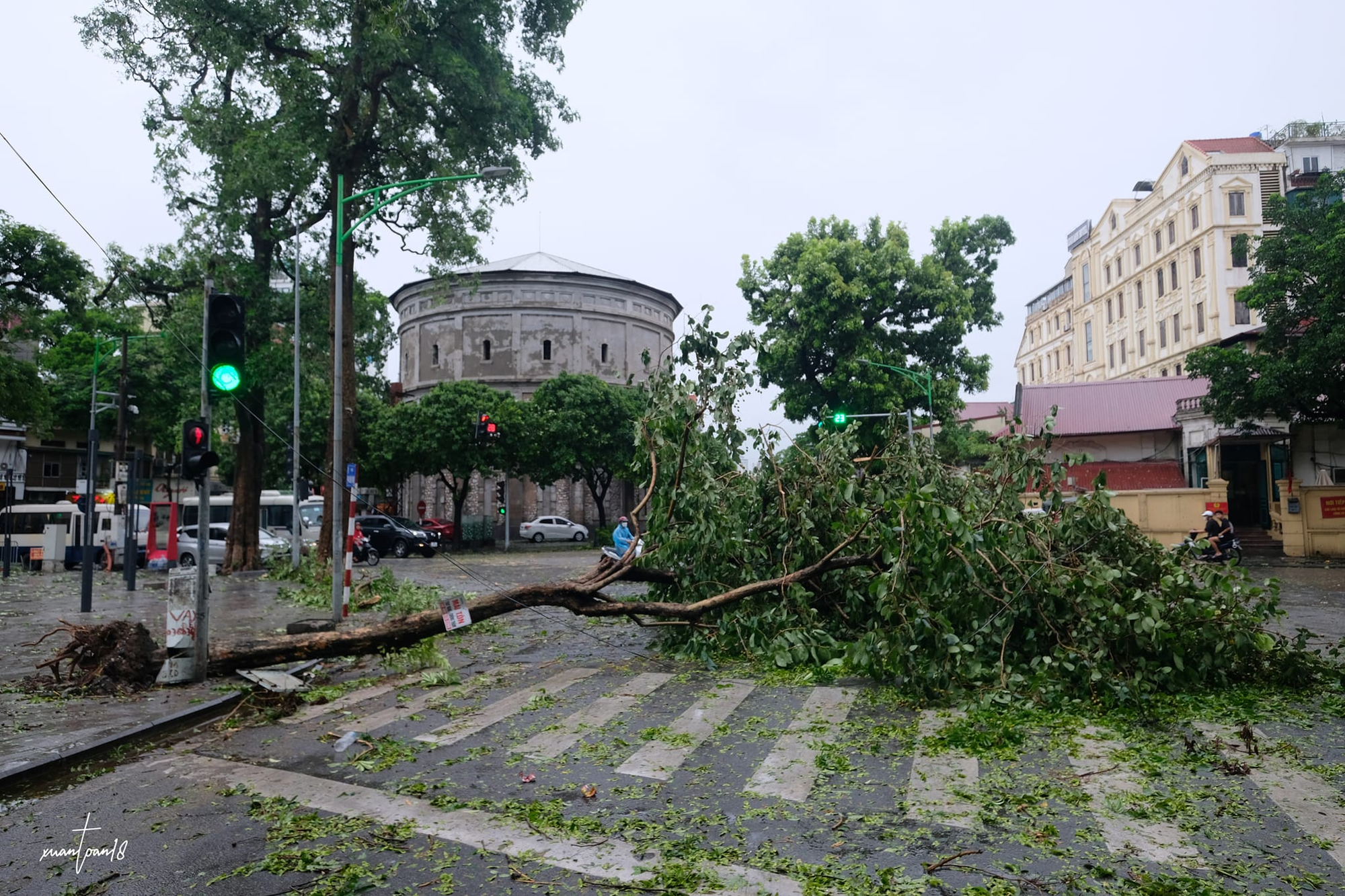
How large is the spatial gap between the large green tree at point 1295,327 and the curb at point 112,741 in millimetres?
27866

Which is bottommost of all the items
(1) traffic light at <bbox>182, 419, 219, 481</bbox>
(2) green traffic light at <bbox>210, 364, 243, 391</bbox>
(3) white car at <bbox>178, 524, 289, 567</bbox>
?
(3) white car at <bbox>178, 524, 289, 567</bbox>

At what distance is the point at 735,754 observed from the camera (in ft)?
20.6

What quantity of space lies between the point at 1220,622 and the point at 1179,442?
35.4 m

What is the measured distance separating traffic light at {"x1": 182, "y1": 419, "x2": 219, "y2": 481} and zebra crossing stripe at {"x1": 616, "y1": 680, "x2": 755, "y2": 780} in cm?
535

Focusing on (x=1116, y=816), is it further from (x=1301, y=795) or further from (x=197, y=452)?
(x=197, y=452)

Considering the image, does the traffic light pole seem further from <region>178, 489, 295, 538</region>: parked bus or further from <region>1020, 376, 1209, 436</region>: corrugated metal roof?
<region>1020, 376, 1209, 436</region>: corrugated metal roof

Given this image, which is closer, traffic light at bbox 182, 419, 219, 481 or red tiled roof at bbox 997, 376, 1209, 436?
traffic light at bbox 182, 419, 219, 481

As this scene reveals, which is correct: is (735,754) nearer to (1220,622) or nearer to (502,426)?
(1220,622)

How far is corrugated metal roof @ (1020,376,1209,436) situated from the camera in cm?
3962

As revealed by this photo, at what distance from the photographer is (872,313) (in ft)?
124

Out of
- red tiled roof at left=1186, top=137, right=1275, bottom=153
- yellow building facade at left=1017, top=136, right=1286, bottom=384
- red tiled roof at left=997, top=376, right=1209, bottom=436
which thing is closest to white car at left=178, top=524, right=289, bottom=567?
red tiled roof at left=997, top=376, right=1209, bottom=436

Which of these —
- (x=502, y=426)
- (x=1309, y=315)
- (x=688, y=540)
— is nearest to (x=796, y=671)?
(x=688, y=540)

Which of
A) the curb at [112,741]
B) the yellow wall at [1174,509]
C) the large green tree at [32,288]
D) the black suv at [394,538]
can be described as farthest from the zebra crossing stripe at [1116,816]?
the black suv at [394,538]

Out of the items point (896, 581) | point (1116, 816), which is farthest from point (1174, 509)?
point (1116, 816)
